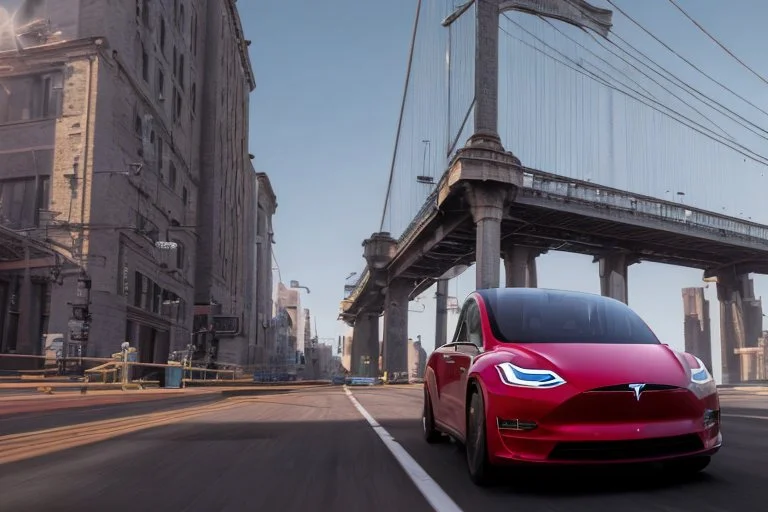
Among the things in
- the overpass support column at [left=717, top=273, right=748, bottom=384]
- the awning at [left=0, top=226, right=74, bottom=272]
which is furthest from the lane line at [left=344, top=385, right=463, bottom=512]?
the overpass support column at [left=717, top=273, right=748, bottom=384]

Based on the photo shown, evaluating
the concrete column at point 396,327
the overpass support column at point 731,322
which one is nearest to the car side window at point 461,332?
the concrete column at point 396,327

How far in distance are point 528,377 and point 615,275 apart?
183 feet

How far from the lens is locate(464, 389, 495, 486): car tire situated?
4728 millimetres

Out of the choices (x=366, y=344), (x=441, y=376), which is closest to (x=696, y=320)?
(x=366, y=344)

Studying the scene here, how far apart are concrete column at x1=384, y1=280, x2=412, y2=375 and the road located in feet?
203

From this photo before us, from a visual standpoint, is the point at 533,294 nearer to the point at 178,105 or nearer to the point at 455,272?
the point at 178,105

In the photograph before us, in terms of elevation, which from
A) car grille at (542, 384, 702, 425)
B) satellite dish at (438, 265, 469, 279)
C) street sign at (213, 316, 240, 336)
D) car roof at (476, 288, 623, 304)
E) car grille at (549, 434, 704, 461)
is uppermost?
satellite dish at (438, 265, 469, 279)

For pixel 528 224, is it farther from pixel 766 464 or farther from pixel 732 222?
pixel 766 464

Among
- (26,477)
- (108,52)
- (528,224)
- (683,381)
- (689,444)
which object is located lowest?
(26,477)

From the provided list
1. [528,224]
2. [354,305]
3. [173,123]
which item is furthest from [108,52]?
[354,305]

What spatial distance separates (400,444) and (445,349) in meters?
1.29

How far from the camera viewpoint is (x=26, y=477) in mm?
5539

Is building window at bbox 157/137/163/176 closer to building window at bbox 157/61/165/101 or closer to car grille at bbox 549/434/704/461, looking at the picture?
building window at bbox 157/61/165/101

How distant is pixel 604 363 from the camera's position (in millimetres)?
4559
